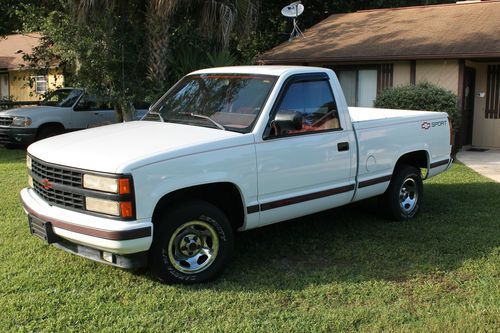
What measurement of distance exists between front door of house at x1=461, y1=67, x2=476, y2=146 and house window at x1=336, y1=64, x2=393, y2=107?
1926 mm

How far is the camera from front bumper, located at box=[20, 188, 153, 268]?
4090mm

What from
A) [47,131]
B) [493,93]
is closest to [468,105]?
[493,93]

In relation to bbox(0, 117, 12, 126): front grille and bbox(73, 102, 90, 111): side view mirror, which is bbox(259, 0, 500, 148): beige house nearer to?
bbox(73, 102, 90, 111): side view mirror

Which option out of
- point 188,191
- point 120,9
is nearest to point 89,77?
point 120,9

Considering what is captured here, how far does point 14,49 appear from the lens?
26.5 m

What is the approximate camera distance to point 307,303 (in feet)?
14.1

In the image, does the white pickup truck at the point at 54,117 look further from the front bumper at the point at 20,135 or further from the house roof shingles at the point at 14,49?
the house roof shingles at the point at 14,49

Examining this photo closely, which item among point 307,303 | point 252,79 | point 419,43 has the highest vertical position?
point 419,43

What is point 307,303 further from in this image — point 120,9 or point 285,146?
point 120,9

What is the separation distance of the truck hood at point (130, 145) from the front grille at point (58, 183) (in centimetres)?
7

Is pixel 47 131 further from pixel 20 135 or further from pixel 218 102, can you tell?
pixel 218 102

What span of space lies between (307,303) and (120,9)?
9.33 m

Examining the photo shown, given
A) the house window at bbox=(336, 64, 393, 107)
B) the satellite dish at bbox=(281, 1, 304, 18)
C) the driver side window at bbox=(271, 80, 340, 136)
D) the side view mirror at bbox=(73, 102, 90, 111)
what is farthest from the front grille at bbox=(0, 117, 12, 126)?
the driver side window at bbox=(271, 80, 340, 136)

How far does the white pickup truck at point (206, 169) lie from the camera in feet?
13.8
